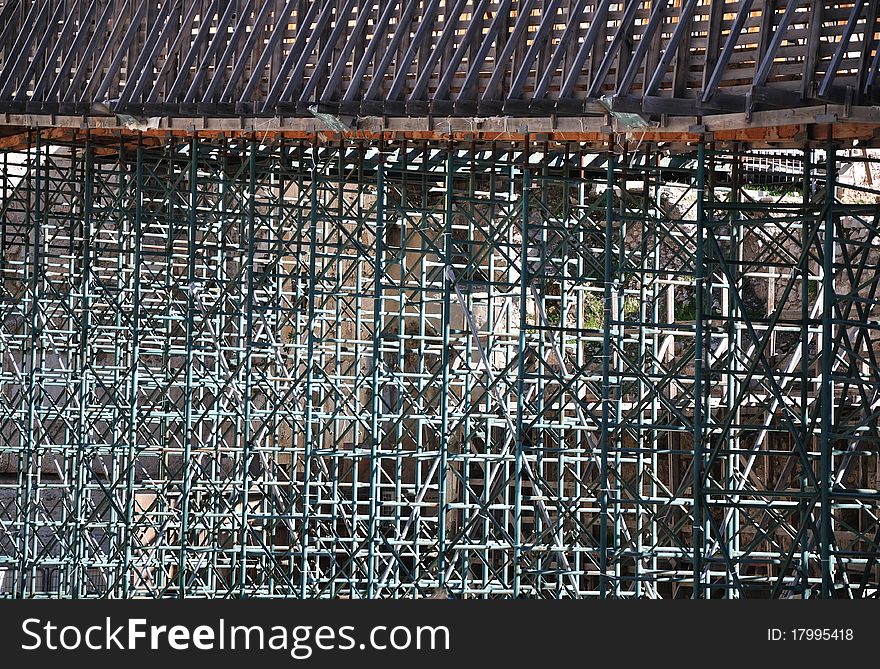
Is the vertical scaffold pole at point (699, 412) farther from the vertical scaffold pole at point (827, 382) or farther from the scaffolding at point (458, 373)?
the vertical scaffold pole at point (827, 382)

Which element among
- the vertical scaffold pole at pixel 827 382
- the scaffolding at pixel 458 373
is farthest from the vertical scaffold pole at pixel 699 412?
the vertical scaffold pole at pixel 827 382

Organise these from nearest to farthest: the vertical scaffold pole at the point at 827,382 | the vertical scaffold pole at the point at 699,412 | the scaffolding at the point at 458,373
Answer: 1. the vertical scaffold pole at the point at 827,382
2. the vertical scaffold pole at the point at 699,412
3. the scaffolding at the point at 458,373

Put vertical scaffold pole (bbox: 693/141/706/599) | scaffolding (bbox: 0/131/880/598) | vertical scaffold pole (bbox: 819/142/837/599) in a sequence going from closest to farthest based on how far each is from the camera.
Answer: vertical scaffold pole (bbox: 819/142/837/599), vertical scaffold pole (bbox: 693/141/706/599), scaffolding (bbox: 0/131/880/598)

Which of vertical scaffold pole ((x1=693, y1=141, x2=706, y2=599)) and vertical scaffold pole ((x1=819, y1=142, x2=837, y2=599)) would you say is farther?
vertical scaffold pole ((x1=693, y1=141, x2=706, y2=599))

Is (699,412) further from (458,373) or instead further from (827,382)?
(458,373)

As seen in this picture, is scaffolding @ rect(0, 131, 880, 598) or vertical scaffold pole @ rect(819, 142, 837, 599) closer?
vertical scaffold pole @ rect(819, 142, 837, 599)

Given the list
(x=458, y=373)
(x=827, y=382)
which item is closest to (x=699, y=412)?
(x=827, y=382)

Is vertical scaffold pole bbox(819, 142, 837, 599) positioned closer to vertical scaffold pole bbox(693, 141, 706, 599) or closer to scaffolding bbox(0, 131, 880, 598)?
scaffolding bbox(0, 131, 880, 598)

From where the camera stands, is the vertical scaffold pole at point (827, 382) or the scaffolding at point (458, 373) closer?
the vertical scaffold pole at point (827, 382)

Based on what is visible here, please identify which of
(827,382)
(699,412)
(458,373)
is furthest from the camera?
(458,373)

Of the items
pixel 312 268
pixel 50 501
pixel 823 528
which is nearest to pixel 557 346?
pixel 312 268

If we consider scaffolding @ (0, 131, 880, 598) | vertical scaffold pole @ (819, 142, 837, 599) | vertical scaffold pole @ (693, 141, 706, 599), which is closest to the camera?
vertical scaffold pole @ (819, 142, 837, 599)

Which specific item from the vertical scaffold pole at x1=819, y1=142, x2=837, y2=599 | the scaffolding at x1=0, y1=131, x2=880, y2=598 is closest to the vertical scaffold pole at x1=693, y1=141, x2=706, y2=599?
the scaffolding at x1=0, y1=131, x2=880, y2=598

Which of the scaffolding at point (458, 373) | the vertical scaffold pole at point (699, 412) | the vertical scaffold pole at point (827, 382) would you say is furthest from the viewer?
the scaffolding at point (458, 373)
